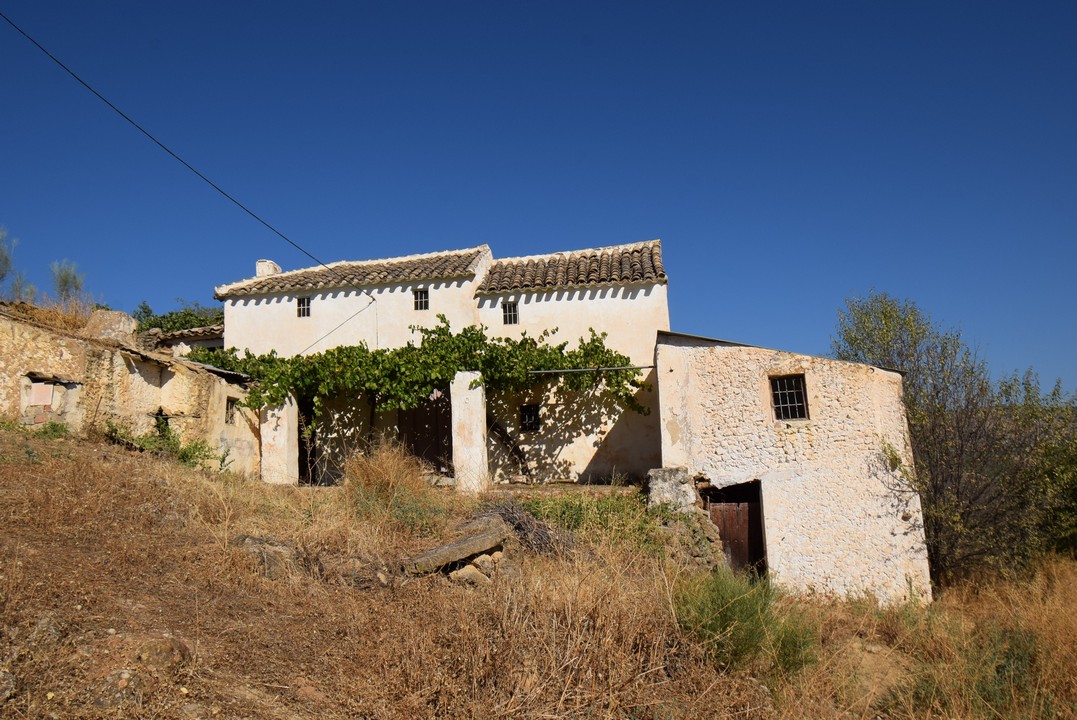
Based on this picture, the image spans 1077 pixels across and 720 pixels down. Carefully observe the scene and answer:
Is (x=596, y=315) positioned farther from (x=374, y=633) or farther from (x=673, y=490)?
(x=374, y=633)

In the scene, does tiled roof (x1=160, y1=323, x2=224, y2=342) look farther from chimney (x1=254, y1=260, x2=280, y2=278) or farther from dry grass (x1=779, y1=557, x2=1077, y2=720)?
dry grass (x1=779, y1=557, x2=1077, y2=720)

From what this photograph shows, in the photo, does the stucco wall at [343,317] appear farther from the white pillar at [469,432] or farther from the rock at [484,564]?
the rock at [484,564]

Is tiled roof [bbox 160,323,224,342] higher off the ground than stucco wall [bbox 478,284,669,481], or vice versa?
tiled roof [bbox 160,323,224,342]

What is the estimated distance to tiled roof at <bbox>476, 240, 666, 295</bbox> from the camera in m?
16.0

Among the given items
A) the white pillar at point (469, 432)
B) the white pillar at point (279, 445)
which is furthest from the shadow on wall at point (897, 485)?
the white pillar at point (279, 445)

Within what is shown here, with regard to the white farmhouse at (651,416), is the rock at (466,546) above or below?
below

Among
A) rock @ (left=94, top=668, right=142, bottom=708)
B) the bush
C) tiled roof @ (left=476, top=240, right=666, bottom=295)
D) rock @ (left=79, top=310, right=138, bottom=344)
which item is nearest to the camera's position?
rock @ (left=94, top=668, right=142, bottom=708)

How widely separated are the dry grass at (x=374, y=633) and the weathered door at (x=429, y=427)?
7708 mm

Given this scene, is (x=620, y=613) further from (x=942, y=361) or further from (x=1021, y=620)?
(x=942, y=361)

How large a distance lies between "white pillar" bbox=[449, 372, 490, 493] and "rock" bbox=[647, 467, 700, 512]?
12.1 ft

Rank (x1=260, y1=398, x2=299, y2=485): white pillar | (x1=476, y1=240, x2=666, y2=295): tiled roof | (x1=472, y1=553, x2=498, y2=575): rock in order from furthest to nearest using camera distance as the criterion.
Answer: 1. (x1=476, y1=240, x2=666, y2=295): tiled roof
2. (x1=260, y1=398, x2=299, y2=485): white pillar
3. (x1=472, y1=553, x2=498, y2=575): rock

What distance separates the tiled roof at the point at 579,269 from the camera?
1603 cm

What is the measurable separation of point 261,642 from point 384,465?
5.81m

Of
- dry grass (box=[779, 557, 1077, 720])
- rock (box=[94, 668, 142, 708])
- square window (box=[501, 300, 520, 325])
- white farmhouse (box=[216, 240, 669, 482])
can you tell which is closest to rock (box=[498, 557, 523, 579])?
dry grass (box=[779, 557, 1077, 720])
